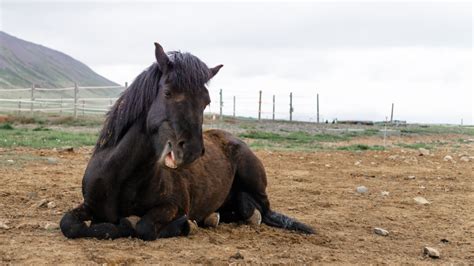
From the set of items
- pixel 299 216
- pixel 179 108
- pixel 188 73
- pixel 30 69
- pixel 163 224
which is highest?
pixel 30 69


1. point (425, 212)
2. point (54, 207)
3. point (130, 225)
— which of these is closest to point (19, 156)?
point (54, 207)

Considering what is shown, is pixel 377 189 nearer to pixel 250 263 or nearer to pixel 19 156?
pixel 250 263

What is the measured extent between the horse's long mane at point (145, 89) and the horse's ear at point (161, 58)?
0.16ft

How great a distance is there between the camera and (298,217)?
6.56 metres

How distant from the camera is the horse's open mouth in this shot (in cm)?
420

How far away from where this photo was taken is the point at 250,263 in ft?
13.4

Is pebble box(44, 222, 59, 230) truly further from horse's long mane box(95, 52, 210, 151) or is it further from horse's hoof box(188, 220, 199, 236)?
horse's hoof box(188, 220, 199, 236)

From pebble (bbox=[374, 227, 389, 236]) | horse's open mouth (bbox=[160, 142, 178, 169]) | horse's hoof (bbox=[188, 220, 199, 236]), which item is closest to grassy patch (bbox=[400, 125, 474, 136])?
pebble (bbox=[374, 227, 389, 236])

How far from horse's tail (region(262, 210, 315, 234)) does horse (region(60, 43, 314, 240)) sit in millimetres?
962

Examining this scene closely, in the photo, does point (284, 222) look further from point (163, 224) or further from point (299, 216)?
point (163, 224)

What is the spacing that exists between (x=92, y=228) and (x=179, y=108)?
1278mm

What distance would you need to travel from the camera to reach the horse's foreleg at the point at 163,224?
4.66 meters

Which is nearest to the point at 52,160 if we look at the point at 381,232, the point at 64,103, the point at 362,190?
the point at 362,190

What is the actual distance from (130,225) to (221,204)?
1.46 metres
